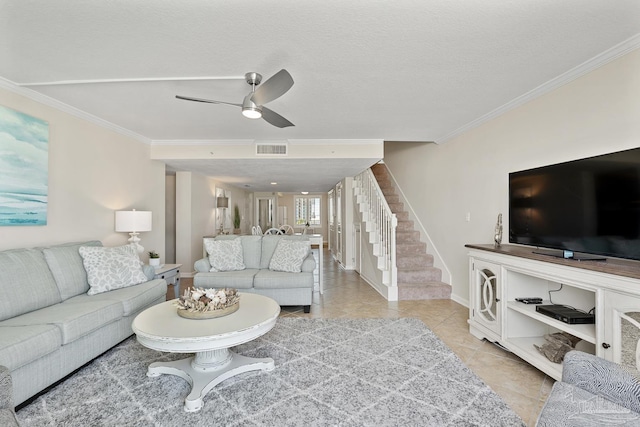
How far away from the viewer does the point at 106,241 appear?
3752 mm

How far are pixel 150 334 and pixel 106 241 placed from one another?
2.46 m

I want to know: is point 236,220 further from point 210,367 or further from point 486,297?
point 486,297

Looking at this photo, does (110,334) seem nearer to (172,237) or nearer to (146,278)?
(146,278)

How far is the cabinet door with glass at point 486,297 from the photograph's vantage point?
2.73 meters

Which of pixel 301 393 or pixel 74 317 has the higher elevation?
pixel 74 317

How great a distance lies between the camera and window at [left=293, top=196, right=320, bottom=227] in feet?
42.8

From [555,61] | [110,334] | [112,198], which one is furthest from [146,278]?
[555,61]

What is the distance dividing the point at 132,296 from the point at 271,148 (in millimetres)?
2804

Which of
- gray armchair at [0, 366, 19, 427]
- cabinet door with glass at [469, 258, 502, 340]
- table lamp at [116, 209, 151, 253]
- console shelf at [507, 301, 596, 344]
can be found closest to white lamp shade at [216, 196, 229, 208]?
table lamp at [116, 209, 151, 253]

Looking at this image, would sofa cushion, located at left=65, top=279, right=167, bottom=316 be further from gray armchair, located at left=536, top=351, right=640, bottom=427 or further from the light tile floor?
gray armchair, located at left=536, top=351, right=640, bottom=427

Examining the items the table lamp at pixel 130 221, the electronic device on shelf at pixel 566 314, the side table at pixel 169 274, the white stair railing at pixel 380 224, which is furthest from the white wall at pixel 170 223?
the electronic device on shelf at pixel 566 314

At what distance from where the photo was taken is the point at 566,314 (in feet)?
7.02

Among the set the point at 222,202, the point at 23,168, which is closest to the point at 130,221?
the point at 23,168

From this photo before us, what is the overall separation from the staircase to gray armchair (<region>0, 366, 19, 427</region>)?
4089 millimetres
